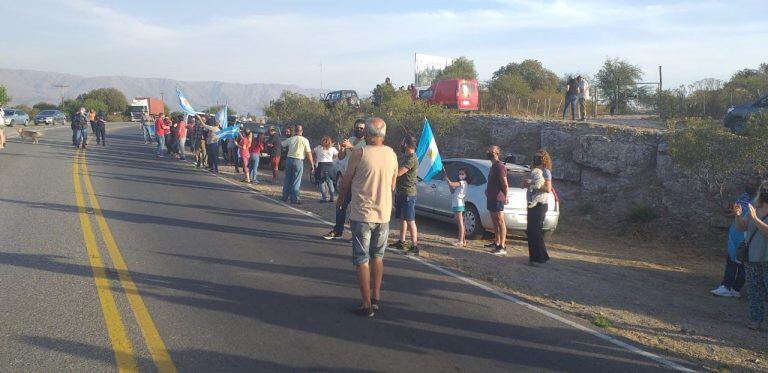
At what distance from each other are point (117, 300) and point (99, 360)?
4.81ft

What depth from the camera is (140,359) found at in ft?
15.0

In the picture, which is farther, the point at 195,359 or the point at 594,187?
the point at 594,187

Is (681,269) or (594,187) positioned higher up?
(594,187)

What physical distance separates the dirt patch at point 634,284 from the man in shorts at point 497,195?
289 mm

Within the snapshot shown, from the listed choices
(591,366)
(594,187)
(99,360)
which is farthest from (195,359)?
(594,187)

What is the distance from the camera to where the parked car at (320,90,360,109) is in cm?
3073

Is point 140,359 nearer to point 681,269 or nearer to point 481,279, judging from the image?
point 481,279

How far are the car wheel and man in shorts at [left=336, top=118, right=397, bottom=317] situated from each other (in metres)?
4.88

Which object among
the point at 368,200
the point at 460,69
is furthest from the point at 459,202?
the point at 460,69

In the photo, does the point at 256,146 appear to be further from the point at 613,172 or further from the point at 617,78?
the point at 617,78

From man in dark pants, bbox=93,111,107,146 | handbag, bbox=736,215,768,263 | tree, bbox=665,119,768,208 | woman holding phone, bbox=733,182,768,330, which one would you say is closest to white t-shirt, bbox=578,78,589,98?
tree, bbox=665,119,768,208

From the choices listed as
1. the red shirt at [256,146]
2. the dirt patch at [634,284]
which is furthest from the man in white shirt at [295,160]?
the red shirt at [256,146]

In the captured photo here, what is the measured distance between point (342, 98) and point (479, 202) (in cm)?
2240

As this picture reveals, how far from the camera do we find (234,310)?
18.9 ft
